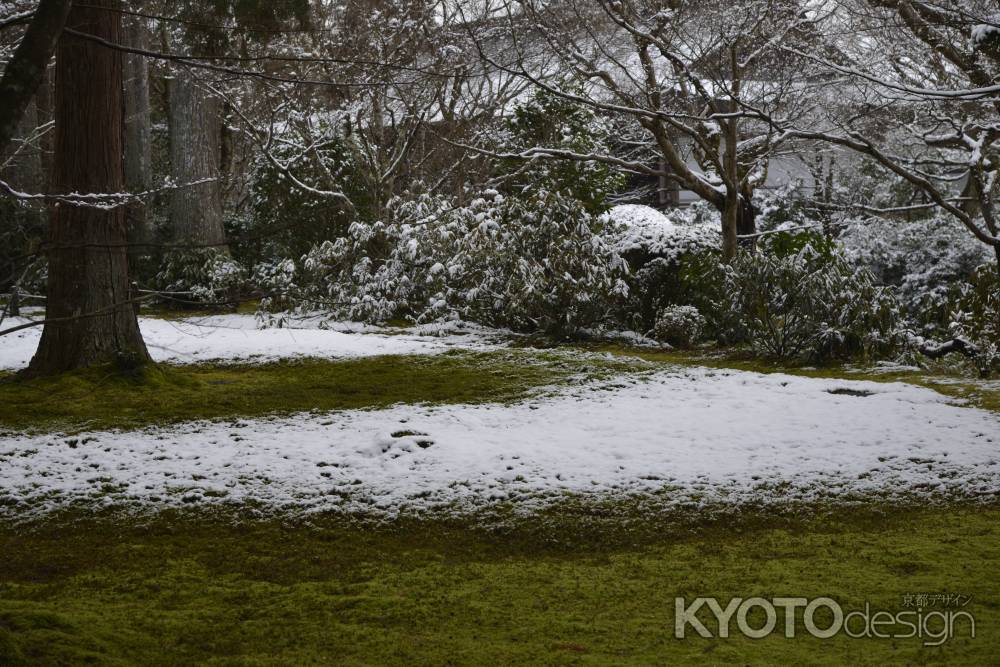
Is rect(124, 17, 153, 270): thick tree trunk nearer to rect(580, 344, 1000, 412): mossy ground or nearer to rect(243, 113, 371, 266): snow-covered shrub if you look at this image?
rect(243, 113, 371, 266): snow-covered shrub

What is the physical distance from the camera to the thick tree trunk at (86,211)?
618 cm

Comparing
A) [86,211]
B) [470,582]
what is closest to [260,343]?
[86,211]

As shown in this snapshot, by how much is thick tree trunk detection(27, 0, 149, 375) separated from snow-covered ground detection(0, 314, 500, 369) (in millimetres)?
1080

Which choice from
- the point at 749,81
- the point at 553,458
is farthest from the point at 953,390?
the point at 749,81

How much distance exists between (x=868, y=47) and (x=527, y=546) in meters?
10.4

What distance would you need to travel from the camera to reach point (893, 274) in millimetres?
12977

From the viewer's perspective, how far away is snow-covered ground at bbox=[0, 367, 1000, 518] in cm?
445

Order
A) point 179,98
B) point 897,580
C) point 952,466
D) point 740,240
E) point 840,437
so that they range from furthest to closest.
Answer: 1. point 179,98
2. point 740,240
3. point 840,437
4. point 952,466
5. point 897,580

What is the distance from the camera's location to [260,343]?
28.7 ft

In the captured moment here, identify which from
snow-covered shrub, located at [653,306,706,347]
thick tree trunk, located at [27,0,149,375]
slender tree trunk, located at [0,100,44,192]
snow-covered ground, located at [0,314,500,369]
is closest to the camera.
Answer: thick tree trunk, located at [27,0,149,375]

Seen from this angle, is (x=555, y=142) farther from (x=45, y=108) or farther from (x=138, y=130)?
(x=45, y=108)

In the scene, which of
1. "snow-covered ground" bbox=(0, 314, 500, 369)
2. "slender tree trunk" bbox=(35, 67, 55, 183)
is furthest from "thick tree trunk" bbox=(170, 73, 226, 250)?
"snow-covered ground" bbox=(0, 314, 500, 369)

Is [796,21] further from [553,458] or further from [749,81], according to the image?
[553,458]

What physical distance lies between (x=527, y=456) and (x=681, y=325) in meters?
4.60
